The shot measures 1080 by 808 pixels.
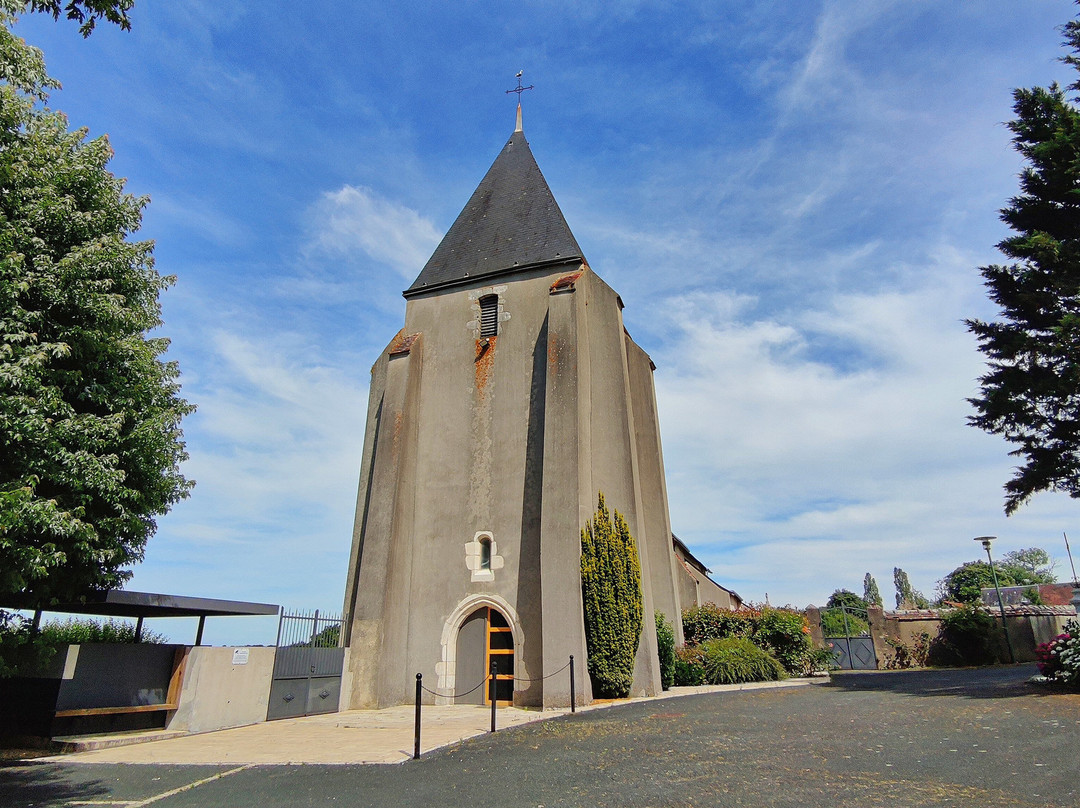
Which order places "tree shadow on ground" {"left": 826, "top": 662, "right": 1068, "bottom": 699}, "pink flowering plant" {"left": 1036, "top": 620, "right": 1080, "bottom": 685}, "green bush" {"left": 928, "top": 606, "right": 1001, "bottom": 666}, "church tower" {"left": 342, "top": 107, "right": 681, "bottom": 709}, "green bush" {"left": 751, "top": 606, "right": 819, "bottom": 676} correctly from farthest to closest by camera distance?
1. "green bush" {"left": 928, "top": 606, "right": 1001, "bottom": 666}
2. "green bush" {"left": 751, "top": 606, "right": 819, "bottom": 676}
3. "church tower" {"left": 342, "top": 107, "right": 681, "bottom": 709}
4. "tree shadow on ground" {"left": 826, "top": 662, "right": 1068, "bottom": 699}
5. "pink flowering plant" {"left": 1036, "top": 620, "right": 1080, "bottom": 685}

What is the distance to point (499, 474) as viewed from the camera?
641 inches

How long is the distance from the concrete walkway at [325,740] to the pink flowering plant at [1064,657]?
7142 mm

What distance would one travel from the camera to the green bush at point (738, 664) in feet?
54.1

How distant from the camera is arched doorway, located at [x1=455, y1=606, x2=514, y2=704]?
49.4ft

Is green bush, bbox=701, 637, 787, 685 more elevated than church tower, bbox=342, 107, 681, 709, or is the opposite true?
church tower, bbox=342, 107, 681, 709

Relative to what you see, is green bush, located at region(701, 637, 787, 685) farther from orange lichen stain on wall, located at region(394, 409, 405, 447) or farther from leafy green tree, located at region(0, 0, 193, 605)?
leafy green tree, located at region(0, 0, 193, 605)

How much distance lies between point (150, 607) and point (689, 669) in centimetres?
1264

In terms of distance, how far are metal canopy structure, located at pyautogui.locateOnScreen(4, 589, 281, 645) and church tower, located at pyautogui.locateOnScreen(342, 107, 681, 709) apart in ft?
10.1

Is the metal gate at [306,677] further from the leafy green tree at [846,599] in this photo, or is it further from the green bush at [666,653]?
the leafy green tree at [846,599]

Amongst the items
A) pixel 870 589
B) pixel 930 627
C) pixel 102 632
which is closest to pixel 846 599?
pixel 870 589

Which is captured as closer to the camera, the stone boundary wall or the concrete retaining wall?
the concrete retaining wall

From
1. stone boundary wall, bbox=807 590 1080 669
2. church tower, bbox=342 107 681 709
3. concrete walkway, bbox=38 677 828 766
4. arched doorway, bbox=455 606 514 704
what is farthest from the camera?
stone boundary wall, bbox=807 590 1080 669

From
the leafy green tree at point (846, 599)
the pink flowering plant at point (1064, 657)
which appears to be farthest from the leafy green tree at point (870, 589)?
the pink flowering plant at point (1064, 657)

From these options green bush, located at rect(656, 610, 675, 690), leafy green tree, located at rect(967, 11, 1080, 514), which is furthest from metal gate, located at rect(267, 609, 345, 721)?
leafy green tree, located at rect(967, 11, 1080, 514)
